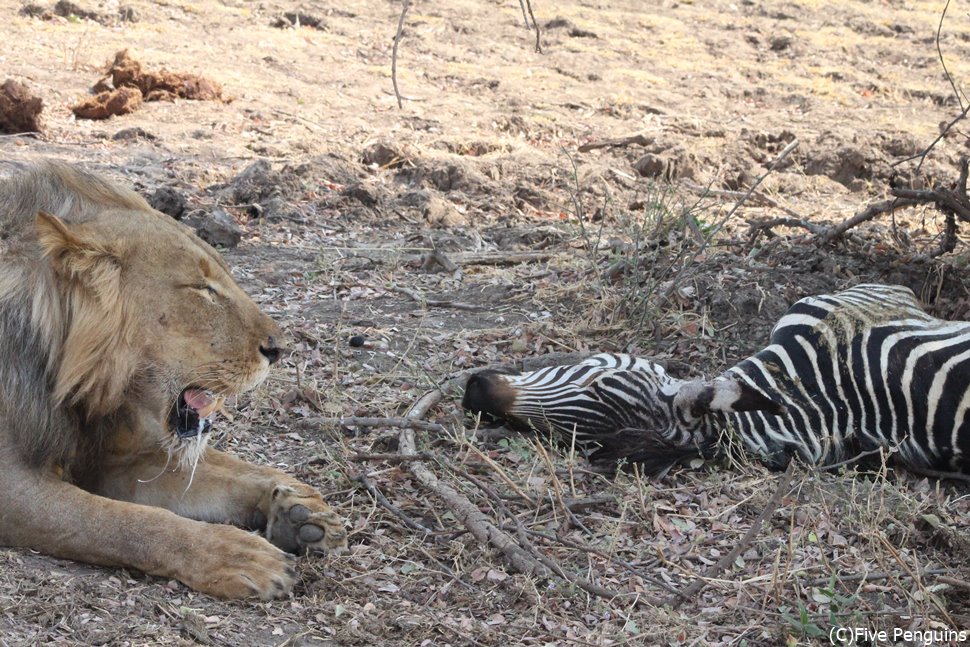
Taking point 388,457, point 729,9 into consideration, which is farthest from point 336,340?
point 729,9

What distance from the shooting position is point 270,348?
358 cm

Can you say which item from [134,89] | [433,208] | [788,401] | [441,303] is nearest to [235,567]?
[788,401]

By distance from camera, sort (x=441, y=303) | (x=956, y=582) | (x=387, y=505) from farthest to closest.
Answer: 1. (x=441, y=303)
2. (x=387, y=505)
3. (x=956, y=582)

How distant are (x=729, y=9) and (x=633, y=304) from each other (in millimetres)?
10263

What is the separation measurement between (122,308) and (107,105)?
665 cm

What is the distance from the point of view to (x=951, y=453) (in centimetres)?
447

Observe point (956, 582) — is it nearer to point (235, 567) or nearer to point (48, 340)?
point (235, 567)

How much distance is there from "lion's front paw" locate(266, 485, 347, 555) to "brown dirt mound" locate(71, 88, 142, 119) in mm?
6569

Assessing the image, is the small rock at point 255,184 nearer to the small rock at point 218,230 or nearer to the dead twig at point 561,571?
the small rock at point 218,230

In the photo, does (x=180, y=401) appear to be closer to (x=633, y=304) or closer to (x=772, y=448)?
(x=772, y=448)

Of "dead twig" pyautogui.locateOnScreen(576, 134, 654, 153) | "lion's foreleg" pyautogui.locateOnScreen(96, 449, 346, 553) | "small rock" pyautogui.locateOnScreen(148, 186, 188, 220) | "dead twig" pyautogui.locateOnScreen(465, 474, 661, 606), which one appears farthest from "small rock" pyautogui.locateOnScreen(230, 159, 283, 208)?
"dead twig" pyautogui.locateOnScreen(465, 474, 661, 606)

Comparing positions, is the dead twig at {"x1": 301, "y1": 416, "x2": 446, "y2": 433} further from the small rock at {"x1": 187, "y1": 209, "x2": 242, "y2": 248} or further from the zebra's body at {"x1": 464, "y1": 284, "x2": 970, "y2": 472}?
the small rock at {"x1": 187, "y1": 209, "x2": 242, "y2": 248}

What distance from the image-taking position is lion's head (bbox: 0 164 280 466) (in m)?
3.34

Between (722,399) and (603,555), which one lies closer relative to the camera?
(603,555)
